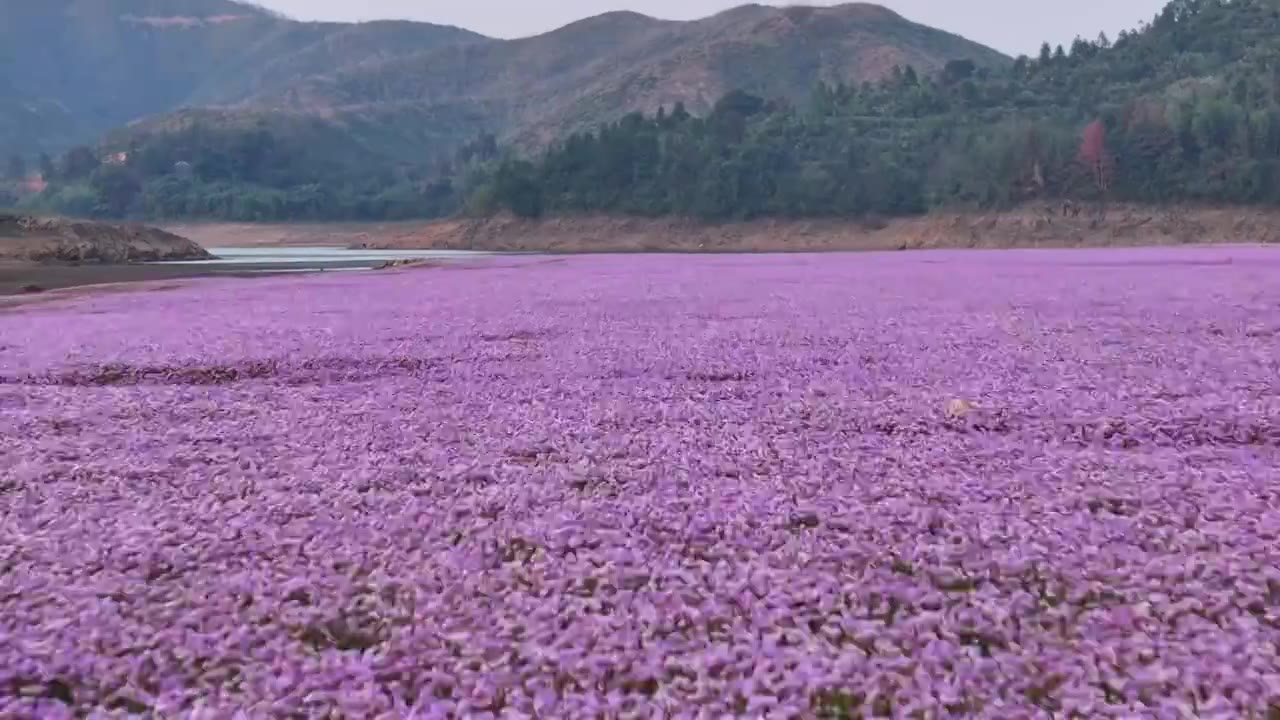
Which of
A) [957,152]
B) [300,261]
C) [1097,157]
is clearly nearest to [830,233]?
[957,152]

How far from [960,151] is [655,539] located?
157929 mm

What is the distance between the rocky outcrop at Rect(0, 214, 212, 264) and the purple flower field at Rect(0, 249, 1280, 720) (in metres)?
61.3

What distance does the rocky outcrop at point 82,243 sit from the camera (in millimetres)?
69062

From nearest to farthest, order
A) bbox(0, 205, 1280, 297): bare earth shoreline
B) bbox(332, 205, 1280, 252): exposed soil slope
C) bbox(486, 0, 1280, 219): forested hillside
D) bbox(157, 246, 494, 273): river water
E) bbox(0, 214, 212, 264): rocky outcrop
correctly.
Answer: bbox(157, 246, 494, 273): river water, bbox(0, 214, 212, 264): rocky outcrop, bbox(332, 205, 1280, 252): exposed soil slope, bbox(0, 205, 1280, 297): bare earth shoreline, bbox(486, 0, 1280, 219): forested hillside

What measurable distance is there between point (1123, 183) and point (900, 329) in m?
123

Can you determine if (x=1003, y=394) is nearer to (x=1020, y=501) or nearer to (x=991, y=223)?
(x=1020, y=501)

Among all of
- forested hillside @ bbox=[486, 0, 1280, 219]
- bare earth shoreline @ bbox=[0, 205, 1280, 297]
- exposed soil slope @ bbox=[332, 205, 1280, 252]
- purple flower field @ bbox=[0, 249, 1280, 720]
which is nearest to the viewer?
purple flower field @ bbox=[0, 249, 1280, 720]

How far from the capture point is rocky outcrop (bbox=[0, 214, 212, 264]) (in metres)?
69.1

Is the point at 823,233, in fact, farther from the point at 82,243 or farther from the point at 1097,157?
the point at 82,243

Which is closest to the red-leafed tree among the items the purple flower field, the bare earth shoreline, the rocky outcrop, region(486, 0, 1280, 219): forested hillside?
region(486, 0, 1280, 219): forested hillside

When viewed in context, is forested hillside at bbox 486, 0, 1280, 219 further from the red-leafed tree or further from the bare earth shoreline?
the bare earth shoreline

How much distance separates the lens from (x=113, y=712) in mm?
4719

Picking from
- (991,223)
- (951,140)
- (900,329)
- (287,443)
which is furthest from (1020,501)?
(951,140)

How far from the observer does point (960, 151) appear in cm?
15438
